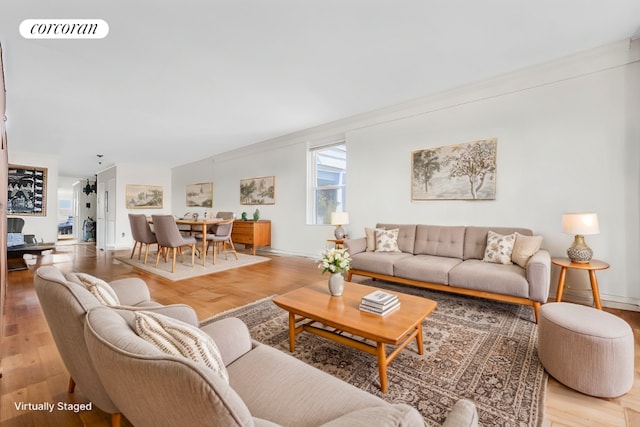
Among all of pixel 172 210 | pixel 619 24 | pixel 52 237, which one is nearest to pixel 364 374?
pixel 619 24

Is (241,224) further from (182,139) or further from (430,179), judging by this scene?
(430,179)

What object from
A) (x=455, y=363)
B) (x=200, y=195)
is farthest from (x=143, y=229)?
(x=455, y=363)

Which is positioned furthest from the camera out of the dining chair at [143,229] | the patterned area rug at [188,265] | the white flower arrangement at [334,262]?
the dining chair at [143,229]

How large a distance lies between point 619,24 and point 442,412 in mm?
3526

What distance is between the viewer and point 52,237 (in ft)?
22.1

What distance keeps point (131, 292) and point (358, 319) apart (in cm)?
154

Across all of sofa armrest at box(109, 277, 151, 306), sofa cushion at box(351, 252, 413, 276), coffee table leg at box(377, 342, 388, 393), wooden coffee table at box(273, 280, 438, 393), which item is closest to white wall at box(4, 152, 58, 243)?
sofa armrest at box(109, 277, 151, 306)

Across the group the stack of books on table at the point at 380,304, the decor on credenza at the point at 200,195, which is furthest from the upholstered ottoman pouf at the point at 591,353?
the decor on credenza at the point at 200,195

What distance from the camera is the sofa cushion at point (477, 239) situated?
129 inches

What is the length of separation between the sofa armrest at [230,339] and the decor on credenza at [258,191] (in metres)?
5.11

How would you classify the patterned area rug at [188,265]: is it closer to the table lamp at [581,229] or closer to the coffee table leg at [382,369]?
the coffee table leg at [382,369]

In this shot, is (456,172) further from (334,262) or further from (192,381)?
(192,381)

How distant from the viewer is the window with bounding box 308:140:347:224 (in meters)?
5.35

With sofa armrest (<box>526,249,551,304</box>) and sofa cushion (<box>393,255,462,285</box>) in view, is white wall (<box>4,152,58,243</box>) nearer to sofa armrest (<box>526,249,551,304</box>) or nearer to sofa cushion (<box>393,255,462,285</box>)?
sofa cushion (<box>393,255,462,285</box>)
